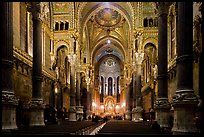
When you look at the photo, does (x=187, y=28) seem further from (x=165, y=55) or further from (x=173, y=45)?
(x=173, y=45)

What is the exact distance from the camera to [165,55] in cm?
1570

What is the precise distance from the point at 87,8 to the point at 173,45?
51.3 feet

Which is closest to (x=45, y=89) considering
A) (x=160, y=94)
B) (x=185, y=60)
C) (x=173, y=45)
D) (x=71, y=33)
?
(x=71, y=33)

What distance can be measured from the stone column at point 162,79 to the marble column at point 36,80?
644cm

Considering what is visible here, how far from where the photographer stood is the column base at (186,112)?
983 cm

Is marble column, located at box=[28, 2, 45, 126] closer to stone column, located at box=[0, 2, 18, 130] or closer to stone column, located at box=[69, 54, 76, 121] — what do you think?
stone column, located at box=[0, 2, 18, 130]

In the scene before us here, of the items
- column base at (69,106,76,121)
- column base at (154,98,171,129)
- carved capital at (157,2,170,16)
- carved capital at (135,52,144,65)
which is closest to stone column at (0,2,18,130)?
column base at (154,98,171,129)

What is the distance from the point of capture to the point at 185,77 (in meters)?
10.4

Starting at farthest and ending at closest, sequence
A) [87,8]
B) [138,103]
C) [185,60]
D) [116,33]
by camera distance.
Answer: [116,33] → [87,8] → [138,103] → [185,60]

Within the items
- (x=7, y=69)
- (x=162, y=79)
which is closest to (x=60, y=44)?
(x=162, y=79)

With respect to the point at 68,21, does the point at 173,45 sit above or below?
below

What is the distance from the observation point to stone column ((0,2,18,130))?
36.3ft

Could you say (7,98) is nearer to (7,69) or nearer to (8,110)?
(8,110)

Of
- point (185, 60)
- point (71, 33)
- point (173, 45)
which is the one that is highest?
point (71, 33)
